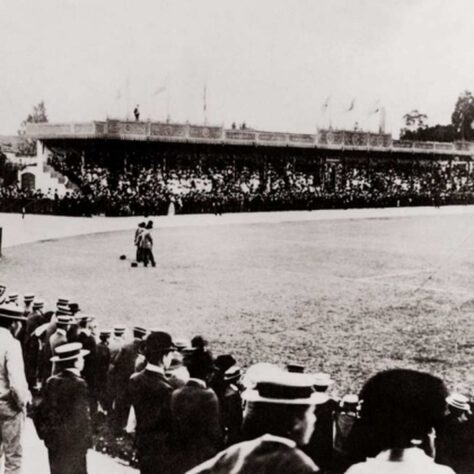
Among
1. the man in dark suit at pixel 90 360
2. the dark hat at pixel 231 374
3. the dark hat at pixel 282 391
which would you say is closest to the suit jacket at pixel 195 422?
the dark hat at pixel 231 374

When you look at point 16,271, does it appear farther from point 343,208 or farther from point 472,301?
point 343,208

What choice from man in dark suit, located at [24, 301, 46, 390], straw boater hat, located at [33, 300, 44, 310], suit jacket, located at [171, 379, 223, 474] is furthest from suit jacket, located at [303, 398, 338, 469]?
straw boater hat, located at [33, 300, 44, 310]

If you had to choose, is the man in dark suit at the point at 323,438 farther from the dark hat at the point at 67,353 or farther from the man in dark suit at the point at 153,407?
the dark hat at the point at 67,353

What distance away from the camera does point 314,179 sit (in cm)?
4403

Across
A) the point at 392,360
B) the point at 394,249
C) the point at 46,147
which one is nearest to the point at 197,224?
the point at 394,249

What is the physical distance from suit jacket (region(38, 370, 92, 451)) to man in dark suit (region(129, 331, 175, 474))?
0.38 meters

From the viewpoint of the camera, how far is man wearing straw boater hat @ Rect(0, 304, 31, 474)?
15.0 ft

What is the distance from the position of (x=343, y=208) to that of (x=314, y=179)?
434 centimetres

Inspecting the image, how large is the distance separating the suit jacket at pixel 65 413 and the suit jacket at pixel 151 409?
0.41 meters

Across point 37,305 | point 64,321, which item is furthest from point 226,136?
point 64,321

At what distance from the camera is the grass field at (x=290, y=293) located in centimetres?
854

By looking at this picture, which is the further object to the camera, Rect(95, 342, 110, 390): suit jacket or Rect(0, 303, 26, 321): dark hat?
Rect(95, 342, 110, 390): suit jacket

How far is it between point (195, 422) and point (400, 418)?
5.69ft

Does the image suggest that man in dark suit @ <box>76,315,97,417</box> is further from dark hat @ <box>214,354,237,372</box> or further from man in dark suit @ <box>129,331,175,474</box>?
dark hat @ <box>214,354,237,372</box>
